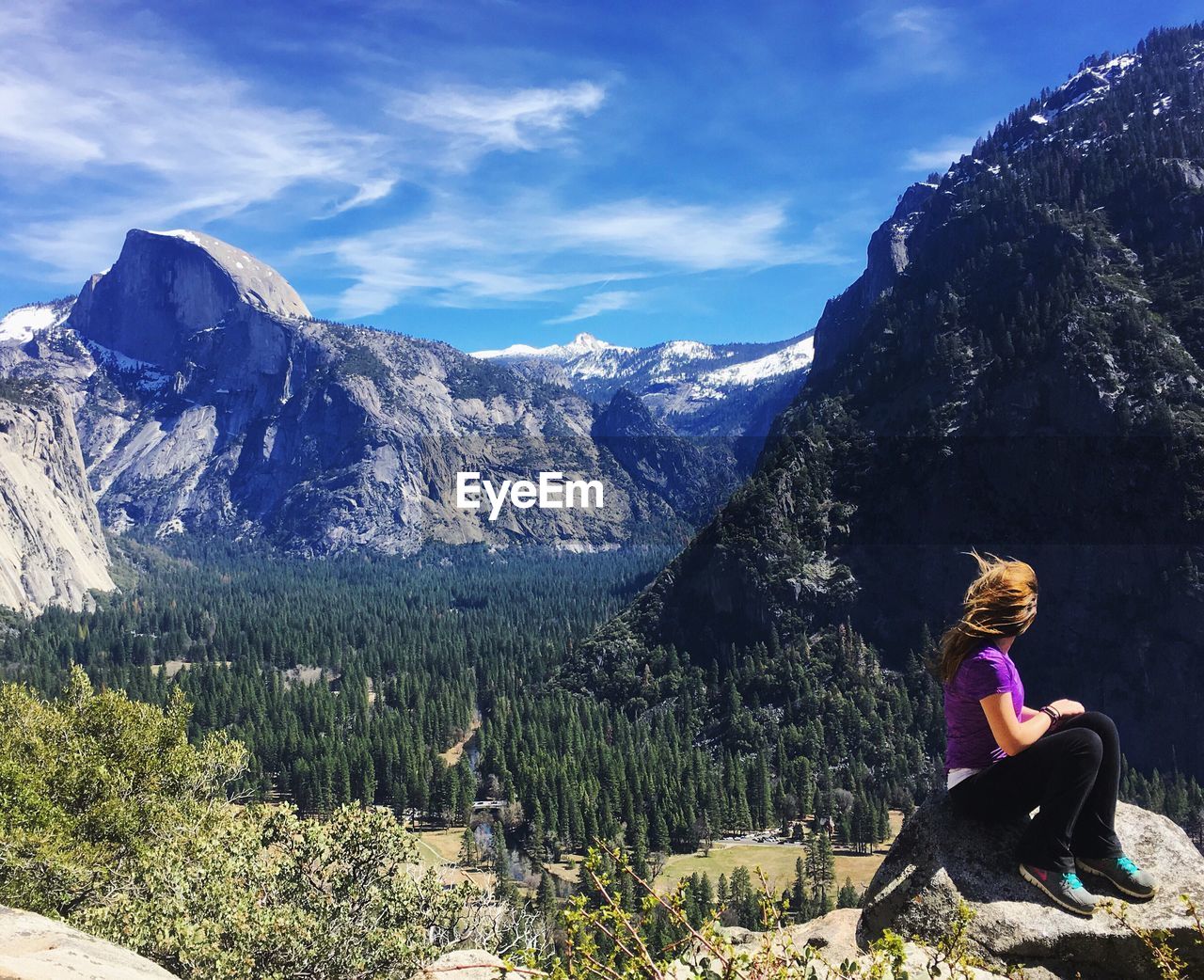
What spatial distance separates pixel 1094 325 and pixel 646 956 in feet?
519

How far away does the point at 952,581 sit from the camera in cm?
13650

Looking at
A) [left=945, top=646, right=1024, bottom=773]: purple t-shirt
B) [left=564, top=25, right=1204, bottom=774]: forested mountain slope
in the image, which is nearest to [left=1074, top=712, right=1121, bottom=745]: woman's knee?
[left=945, top=646, right=1024, bottom=773]: purple t-shirt

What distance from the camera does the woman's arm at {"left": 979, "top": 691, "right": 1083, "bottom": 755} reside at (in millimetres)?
9570

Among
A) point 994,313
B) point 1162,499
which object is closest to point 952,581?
point 1162,499

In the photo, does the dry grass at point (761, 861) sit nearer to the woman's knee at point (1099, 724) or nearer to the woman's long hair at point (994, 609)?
Result: the woman's knee at point (1099, 724)

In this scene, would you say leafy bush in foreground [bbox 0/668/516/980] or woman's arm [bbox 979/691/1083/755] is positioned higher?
woman's arm [bbox 979/691/1083/755]

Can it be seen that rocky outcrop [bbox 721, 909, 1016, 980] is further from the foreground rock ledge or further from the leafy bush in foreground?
the leafy bush in foreground

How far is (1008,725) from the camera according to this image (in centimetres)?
959

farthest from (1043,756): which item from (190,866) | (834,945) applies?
(190,866)

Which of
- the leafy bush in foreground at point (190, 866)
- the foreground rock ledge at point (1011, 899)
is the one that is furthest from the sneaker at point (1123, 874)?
the leafy bush in foreground at point (190, 866)

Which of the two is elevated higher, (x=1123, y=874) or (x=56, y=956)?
(x=1123, y=874)

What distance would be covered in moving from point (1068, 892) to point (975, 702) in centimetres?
224

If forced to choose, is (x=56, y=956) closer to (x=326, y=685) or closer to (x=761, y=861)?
(x=761, y=861)

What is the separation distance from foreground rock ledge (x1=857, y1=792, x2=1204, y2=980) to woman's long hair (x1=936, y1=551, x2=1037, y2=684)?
2.32m
